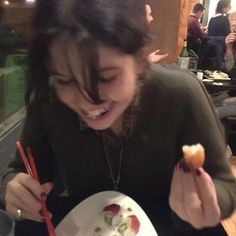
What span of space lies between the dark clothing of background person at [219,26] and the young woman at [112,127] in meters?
4.67

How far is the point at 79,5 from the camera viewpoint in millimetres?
643

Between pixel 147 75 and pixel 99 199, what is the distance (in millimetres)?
280

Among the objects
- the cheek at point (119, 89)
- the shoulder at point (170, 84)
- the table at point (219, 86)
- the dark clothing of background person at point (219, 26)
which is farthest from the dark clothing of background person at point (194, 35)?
the cheek at point (119, 89)

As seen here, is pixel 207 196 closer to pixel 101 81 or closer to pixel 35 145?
pixel 101 81

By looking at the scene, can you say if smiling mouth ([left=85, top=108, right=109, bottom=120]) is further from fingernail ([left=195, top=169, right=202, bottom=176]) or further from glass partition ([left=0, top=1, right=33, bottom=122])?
glass partition ([left=0, top=1, right=33, bottom=122])

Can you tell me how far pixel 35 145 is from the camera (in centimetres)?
98

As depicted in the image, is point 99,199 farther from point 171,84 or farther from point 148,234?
point 171,84

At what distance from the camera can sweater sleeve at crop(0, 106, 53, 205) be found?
96 centimetres

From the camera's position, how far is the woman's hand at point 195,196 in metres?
0.66

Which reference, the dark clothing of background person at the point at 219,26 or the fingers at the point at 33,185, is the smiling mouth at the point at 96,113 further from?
the dark clothing of background person at the point at 219,26

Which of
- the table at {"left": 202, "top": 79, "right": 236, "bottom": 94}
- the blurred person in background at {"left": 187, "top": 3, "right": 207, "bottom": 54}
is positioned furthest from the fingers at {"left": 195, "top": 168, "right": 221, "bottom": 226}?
the blurred person in background at {"left": 187, "top": 3, "right": 207, "bottom": 54}

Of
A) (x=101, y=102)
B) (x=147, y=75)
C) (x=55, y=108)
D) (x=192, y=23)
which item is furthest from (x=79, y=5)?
(x=192, y=23)

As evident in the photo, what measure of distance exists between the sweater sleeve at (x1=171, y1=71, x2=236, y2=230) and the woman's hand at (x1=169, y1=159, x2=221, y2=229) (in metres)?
0.13

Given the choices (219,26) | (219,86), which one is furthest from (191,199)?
(219,26)
